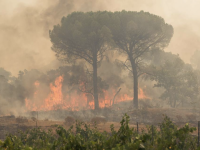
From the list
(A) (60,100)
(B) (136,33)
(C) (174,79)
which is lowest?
(A) (60,100)

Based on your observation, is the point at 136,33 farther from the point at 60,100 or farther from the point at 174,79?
the point at 60,100

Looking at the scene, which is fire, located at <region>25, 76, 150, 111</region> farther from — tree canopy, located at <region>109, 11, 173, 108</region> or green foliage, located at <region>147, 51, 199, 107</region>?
green foliage, located at <region>147, 51, 199, 107</region>

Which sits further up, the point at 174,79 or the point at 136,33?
the point at 136,33

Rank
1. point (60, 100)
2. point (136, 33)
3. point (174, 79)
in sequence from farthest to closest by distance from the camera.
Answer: point (60, 100) < point (136, 33) < point (174, 79)

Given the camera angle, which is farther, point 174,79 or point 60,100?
point 60,100

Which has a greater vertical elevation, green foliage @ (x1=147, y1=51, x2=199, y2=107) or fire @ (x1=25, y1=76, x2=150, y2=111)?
green foliage @ (x1=147, y1=51, x2=199, y2=107)

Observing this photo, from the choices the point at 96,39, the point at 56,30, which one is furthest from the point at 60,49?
the point at 96,39

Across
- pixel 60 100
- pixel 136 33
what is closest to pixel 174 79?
pixel 136 33

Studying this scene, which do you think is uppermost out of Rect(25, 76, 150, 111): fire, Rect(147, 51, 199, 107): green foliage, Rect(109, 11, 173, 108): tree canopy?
Rect(109, 11, 173, 108): tree canopy

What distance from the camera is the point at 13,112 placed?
1746 inches

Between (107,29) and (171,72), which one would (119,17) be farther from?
(171,72)

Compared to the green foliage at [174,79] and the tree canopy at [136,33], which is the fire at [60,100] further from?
the green foliage at [174,79]

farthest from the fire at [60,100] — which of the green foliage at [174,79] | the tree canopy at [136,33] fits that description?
the green foliage at [174,79]

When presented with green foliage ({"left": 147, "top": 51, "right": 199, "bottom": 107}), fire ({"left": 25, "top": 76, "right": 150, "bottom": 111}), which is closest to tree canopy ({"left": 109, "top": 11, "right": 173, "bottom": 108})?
green foliage ({"left": 147, "top": 51, "right": 199, "bottom": 107})
